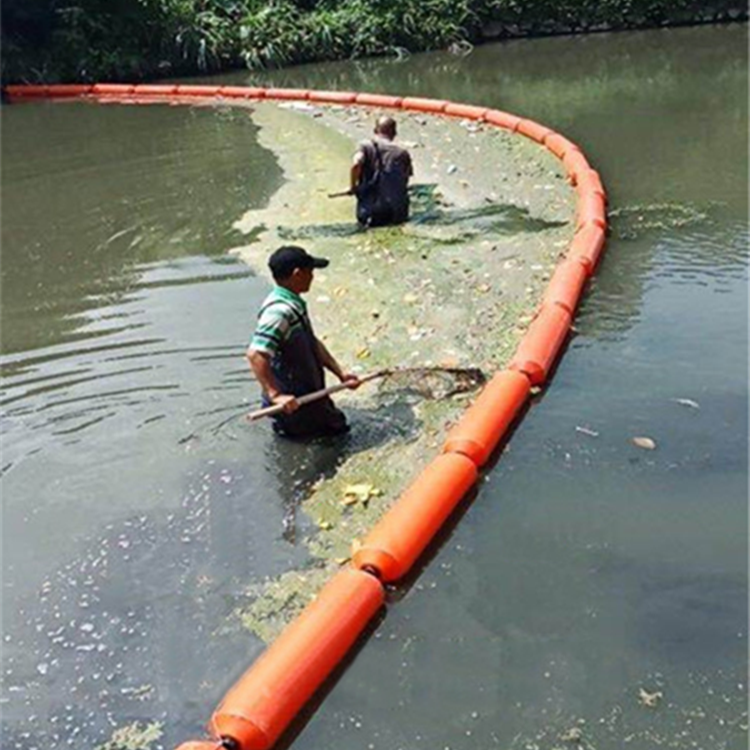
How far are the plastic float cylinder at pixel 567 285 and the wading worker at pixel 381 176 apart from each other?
7.40 feet

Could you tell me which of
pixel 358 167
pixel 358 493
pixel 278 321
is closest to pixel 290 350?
pixel 278 321

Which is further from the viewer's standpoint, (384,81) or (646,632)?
(384,81)

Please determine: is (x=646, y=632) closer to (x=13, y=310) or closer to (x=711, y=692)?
(x=711, y=692)

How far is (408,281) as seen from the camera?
30.5 ft

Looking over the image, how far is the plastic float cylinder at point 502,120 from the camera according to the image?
15445mm

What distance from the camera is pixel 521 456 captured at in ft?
21.2

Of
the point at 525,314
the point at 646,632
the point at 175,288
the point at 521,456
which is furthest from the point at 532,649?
the point at 175,288

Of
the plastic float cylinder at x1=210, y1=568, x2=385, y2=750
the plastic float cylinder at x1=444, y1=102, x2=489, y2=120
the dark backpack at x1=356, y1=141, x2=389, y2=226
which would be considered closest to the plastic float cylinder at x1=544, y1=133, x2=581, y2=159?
the plastic float cylinder at x1=444, y1=102, x2=489, y2=120

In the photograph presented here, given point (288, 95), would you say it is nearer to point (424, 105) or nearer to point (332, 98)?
point (332, 98)

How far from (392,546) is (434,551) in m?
0.38

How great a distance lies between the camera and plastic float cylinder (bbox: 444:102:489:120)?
650 inches

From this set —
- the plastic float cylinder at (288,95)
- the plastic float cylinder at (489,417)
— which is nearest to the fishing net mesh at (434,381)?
the plastic float cylinder at (489,417)

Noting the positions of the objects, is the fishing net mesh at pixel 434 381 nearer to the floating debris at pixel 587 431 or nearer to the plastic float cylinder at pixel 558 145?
the floating debris at pixel 587 431

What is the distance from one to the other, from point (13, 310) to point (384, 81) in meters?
14.9
